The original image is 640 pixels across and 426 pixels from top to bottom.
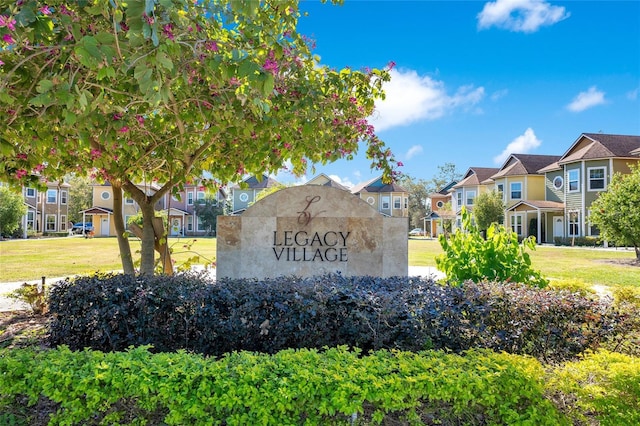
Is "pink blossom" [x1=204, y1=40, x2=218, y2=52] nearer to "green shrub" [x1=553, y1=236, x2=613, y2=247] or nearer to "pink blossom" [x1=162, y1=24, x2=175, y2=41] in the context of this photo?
"pink blossom" [x1=162, y1=24, x2=175, y2=41]

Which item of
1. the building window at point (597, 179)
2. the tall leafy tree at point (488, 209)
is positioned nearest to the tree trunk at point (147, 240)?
the building window at point (597, 179)

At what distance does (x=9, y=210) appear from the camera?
103 ft

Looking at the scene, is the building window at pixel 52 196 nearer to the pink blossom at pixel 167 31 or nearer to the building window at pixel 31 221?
the building window at pixel 31 221

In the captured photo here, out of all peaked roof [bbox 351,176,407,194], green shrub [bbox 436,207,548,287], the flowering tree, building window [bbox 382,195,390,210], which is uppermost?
peaked roof [bbox 351,176,407,194]

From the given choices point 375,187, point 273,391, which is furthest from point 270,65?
point 375,187

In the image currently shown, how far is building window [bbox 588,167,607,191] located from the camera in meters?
27.9

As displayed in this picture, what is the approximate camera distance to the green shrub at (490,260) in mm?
5484

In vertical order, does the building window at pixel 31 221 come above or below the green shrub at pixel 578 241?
above

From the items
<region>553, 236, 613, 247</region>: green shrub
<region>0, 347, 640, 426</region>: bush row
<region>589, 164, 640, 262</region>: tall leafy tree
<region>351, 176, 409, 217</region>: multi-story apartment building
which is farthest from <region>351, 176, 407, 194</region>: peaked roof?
<region>0, 347, 640, 426</region>: bush row

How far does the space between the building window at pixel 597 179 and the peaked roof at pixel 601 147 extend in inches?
39.7

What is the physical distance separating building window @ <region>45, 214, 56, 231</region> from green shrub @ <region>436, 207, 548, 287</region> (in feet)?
162

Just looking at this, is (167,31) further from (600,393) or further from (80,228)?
(80,228)

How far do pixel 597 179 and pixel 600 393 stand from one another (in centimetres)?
3093

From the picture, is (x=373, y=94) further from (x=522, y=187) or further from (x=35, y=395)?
(x=522, y=187)
